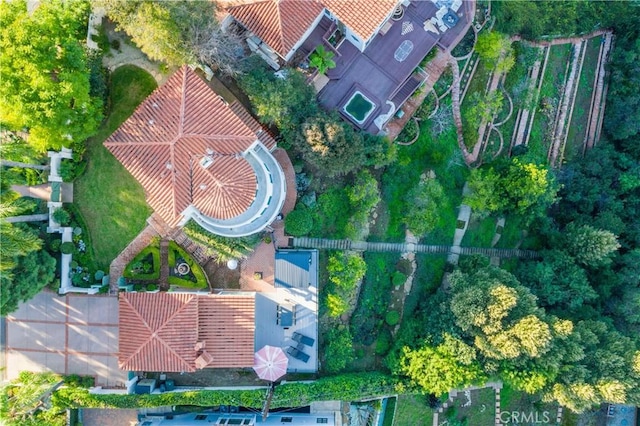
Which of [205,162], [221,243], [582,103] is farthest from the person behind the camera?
[582,103]

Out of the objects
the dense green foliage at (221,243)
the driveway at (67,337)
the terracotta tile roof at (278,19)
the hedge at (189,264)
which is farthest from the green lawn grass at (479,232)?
the driveway at (67,337)

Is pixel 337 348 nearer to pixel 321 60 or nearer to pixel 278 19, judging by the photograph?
pixel 321 60

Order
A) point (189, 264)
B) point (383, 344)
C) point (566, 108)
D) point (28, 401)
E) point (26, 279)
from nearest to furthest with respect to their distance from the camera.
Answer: point (26, 279), point (28, 401), point (189, 264), point (383, 344), point (566, 108)

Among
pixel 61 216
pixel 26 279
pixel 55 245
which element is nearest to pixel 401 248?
pixel 61 216

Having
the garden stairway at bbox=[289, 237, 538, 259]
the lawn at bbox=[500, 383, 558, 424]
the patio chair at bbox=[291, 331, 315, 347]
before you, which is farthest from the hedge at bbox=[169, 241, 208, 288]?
the lawn at bbox=[500, 383, 558, 424]

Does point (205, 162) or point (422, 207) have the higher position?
point (205, 162)

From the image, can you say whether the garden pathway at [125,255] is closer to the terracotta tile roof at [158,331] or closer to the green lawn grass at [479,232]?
the terracotta tile roof at [158,331]

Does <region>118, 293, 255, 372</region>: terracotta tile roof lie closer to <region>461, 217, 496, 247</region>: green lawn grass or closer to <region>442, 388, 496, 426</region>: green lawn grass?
<region>442, 388, 496, 426</region>: green lawn grass

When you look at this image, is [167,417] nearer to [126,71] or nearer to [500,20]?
[126,71]
